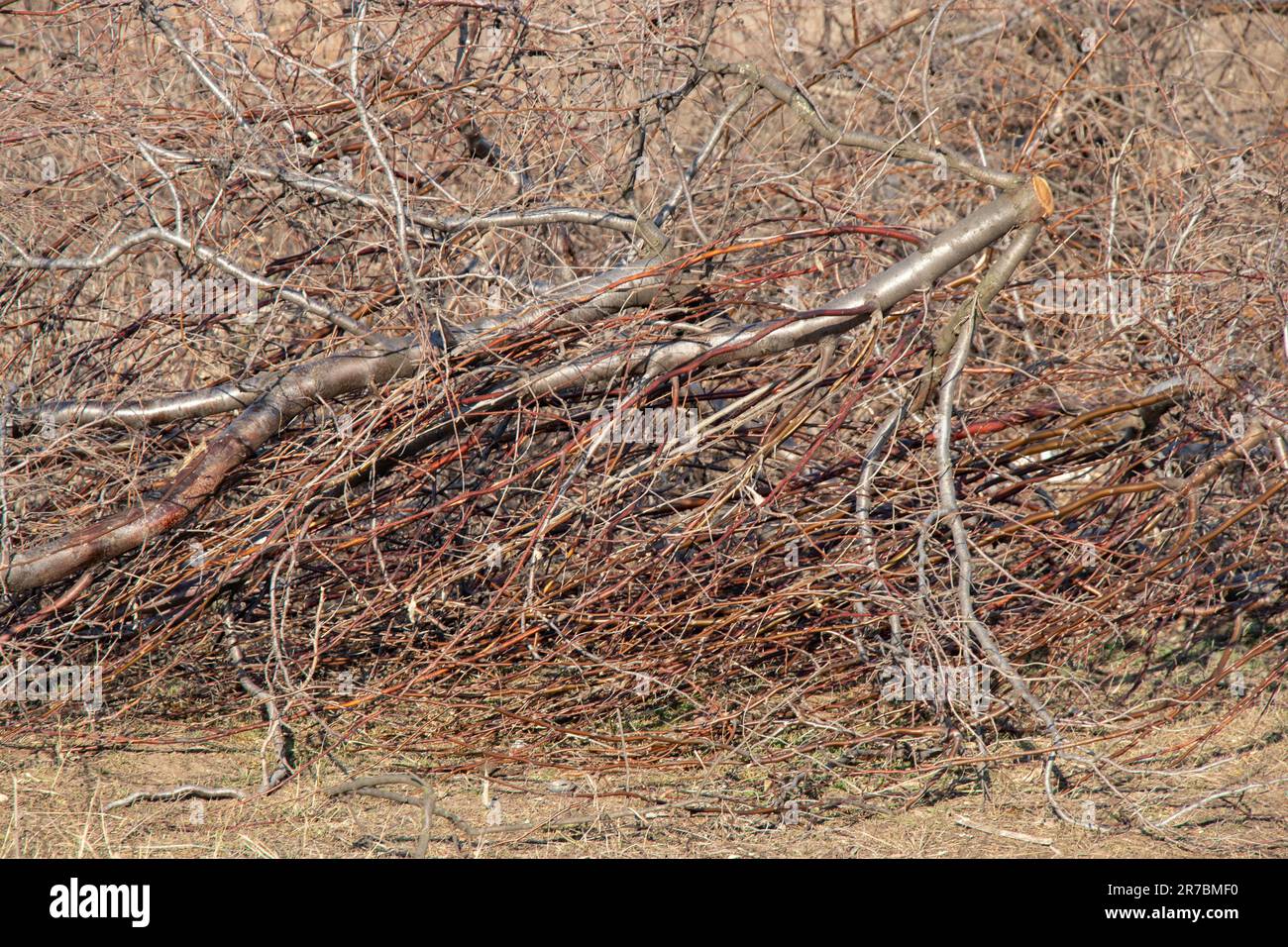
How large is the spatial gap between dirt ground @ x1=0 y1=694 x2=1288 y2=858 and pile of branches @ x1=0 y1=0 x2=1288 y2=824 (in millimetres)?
157

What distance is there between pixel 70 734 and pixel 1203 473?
391 cm

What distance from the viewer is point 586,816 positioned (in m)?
3.43

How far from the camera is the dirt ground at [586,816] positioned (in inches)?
127

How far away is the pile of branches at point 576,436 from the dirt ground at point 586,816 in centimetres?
16

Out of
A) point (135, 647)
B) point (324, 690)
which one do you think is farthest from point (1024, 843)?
point (135, 647)

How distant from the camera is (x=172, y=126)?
4141 mm

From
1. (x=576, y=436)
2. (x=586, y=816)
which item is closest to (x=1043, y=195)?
(x=576, y=436)

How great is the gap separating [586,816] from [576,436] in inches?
46.9

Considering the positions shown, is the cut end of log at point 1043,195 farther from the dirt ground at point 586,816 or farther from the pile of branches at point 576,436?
the dirt ground at point 586,816

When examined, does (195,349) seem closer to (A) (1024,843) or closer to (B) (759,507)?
(B) (759,507)

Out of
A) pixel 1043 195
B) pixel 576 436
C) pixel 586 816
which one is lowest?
pixel 586 816

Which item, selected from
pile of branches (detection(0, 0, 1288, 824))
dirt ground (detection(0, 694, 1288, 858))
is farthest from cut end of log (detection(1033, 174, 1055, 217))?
dirt ground (detection(0, 694, 1288, 858))

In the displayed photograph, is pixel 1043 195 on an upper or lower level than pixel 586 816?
upper

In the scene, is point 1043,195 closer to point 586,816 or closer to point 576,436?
point 576,436
